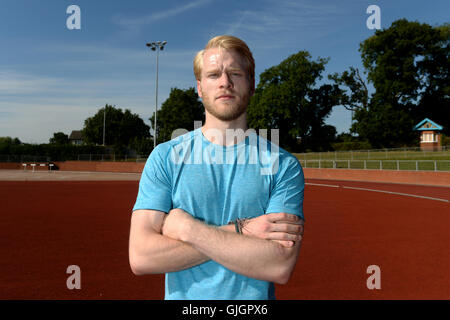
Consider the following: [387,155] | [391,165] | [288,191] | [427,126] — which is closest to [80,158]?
[391,165]

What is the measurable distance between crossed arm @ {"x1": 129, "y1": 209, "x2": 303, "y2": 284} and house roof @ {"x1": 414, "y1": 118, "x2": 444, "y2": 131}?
186 feet

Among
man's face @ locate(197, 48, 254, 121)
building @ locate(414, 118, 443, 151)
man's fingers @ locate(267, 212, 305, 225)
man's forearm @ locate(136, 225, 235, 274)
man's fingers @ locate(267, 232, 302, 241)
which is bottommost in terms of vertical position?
man's forearm @ locate(136, 225, 235, 274)

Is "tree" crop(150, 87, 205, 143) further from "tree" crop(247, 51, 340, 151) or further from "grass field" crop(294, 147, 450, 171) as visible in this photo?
"grass field" crop(294, 147, 450, 171)

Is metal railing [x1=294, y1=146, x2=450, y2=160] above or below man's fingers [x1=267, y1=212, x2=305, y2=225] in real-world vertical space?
above

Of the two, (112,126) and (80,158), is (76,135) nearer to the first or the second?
(112,126)

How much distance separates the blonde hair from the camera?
1797 mm

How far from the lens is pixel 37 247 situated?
8.02 m

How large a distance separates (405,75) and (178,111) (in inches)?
1639

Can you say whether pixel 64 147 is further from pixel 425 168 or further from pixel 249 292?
pixel 249 292

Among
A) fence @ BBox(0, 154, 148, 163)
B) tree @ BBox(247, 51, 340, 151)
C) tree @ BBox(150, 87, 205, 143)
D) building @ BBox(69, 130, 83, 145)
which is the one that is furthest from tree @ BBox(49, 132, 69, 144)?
tree @ BBox(247, 51, 340, 151)

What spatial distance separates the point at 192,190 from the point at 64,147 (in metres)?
59.2

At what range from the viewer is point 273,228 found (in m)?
1.70

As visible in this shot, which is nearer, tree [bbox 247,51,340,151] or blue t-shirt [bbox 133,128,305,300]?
blue t-shirt [bbox 133,128,305,300]
